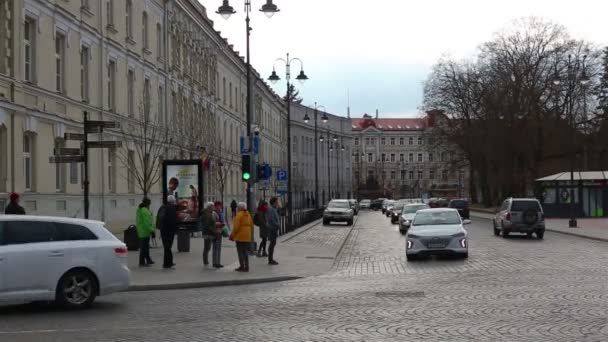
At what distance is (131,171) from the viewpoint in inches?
1385

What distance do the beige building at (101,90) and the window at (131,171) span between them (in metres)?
0.08

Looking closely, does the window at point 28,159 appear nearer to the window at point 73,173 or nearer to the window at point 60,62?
the window at point 60,62

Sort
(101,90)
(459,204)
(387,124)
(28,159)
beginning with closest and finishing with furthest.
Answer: (28,159) < (101,90) < (459,204) < (387,124)

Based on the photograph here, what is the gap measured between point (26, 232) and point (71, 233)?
755 mm

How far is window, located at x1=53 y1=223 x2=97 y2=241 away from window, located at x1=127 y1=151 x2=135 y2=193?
21782mm

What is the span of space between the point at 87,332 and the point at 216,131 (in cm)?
4710

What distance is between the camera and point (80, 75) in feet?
98.7

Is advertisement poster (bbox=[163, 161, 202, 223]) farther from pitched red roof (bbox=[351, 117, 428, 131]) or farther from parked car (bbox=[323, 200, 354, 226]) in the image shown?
pitched red roof (bbox=[351, 117, 428, 131])

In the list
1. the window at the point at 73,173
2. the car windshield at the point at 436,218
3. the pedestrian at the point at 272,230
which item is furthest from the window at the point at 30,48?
the car windshield at the point at 436,218

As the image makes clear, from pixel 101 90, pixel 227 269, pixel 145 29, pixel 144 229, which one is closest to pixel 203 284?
pixel 227 269

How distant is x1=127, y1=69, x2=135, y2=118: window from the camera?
36.8 m

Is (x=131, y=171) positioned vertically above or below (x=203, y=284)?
above

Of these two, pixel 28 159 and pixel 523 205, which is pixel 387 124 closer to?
pixel 523 205

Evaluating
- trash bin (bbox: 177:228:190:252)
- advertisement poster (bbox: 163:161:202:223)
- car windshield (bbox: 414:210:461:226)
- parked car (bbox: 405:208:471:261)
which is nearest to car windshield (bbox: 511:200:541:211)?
car windshield (bbox: 414:210:461:226)
